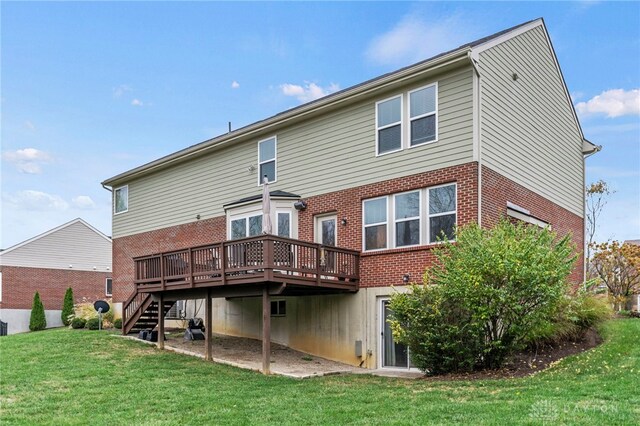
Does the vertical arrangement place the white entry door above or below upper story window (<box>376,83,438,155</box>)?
below

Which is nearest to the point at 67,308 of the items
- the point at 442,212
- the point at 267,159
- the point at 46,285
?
the point at 46,285

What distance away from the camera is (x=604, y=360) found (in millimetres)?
10305

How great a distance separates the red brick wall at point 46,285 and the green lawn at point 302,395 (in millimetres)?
20915

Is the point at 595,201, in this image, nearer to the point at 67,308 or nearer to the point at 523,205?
the point at 523,205

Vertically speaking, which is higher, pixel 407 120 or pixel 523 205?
A: pixel 407 120

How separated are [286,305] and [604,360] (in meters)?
8.89

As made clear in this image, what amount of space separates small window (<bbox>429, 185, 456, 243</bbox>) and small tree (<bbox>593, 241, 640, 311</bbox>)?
14.9 m

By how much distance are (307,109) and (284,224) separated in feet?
11.2

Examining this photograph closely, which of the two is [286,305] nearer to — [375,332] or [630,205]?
[375,332]

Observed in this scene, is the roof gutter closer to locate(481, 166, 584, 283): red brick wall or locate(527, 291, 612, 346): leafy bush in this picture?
locate(481, 166, 584, 283): red brick wall

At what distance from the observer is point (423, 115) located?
13641mm

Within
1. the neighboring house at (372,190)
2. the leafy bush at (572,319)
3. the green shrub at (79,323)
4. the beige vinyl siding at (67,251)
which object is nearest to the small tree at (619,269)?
the neighboring house at (372,190)

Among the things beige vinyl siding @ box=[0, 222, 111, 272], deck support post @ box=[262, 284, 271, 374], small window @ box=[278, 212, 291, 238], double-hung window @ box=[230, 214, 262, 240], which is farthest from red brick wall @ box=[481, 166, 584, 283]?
beige vinyl siding @ box=[0, 222, 111, 272]

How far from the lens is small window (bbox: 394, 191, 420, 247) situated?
13.6 meters
